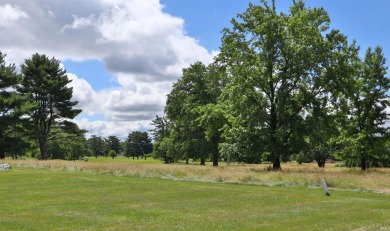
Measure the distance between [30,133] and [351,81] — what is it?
46.2 m

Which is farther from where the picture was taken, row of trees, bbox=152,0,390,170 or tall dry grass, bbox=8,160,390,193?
row of trees, bbox=152,0,390,170

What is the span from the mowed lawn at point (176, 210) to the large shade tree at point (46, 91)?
41.6 m

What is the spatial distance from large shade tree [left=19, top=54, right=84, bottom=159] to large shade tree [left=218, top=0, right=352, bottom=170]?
33.8 metres

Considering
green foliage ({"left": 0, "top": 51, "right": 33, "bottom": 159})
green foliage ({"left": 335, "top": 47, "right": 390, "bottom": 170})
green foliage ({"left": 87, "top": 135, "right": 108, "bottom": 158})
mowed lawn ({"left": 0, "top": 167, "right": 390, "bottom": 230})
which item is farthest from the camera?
green foliage ({"left": 87, "top": 135, "right": 108, "bottom": 158})

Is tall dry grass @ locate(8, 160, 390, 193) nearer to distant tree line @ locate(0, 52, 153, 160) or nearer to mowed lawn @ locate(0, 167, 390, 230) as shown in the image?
mowed lawn @ locate(0, 167, 390, 230)

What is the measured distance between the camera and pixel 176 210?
14.7 meters

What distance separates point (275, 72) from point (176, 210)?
25339 millimetres

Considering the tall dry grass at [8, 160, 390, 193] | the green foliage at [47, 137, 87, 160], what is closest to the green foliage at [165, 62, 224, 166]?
the tall dry grass at [8, 160, 390, 193]

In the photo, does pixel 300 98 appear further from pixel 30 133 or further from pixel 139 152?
pixel 139 152

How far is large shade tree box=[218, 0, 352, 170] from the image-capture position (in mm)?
35156

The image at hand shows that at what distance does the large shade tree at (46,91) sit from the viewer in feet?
200

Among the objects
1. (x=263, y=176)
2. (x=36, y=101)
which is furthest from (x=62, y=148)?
(x=263, y=176)

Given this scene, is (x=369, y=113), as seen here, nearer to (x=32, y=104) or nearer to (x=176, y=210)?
(x=176, y=210)

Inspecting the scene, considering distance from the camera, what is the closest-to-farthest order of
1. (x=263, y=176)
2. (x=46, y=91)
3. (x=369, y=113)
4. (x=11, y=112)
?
(x=263, y=176) < (x=369, y=113) < (x=11, y=112) < (x=46, y=91)
